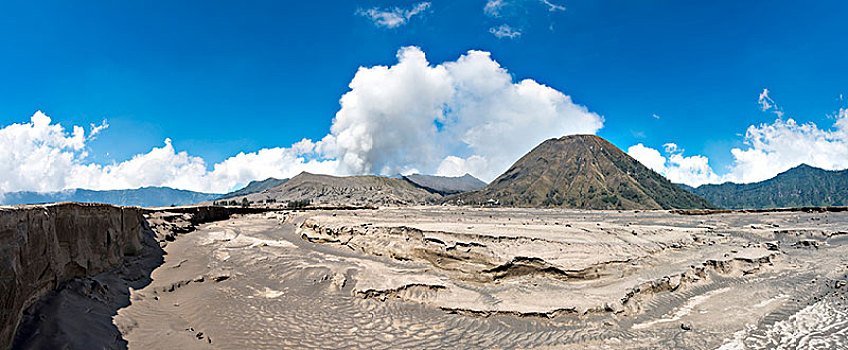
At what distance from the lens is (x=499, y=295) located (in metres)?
12.9

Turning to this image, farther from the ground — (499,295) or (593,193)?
(593,193)

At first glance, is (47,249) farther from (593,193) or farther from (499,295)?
(593,193)

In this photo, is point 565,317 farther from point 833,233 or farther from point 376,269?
point 833,233

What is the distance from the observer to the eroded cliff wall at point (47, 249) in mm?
6809

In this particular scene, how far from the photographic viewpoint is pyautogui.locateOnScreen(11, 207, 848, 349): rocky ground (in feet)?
33.0

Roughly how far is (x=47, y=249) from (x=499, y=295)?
1269 cm

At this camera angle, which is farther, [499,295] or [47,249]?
[499,295]

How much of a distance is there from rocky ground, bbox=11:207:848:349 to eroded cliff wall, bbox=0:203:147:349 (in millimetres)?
1494

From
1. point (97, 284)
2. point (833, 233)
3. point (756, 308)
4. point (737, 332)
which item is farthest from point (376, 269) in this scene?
point (833, 233)

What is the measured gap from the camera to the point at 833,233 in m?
27.4

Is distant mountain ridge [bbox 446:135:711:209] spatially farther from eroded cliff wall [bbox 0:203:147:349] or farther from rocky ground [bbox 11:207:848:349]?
eroded cliff wall [bbox 0:203:147:349]

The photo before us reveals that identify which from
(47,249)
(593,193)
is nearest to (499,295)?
(47,249)

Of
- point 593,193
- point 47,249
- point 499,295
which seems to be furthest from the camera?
point 593,193

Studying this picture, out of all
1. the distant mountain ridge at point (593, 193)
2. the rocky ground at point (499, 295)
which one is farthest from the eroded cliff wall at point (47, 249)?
the distant mountain ridge at point (593, 193)
